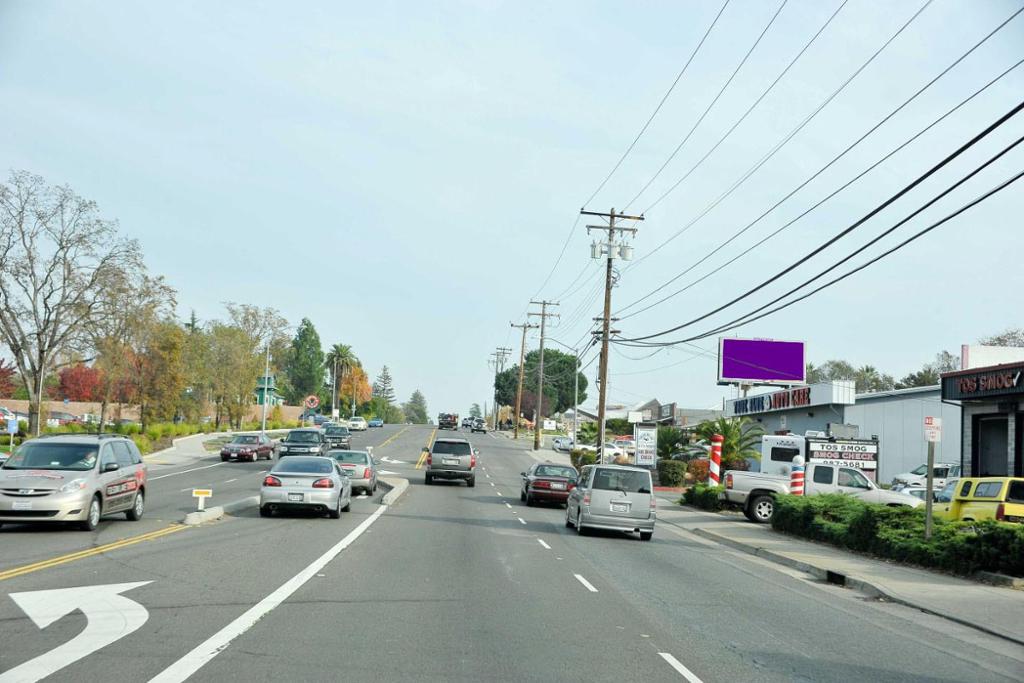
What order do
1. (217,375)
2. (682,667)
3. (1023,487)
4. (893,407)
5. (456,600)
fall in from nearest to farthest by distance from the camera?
(682,667), (456,600), (1023,487), (893,407), (217,375)

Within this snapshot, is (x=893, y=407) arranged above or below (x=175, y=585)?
above

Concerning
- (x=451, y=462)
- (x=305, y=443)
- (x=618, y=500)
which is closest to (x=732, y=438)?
(x=451, y=462)

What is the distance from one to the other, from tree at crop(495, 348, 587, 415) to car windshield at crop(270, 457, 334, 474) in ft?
408

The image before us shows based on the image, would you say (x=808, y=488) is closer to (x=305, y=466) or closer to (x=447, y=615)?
(x=305, y=466)

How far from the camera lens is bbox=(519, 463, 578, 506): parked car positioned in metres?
32.1

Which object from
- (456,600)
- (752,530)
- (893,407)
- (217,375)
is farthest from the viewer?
(217,375)

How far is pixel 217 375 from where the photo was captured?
77.6 m

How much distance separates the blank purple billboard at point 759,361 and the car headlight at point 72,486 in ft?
186

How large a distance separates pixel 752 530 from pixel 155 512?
15507mm

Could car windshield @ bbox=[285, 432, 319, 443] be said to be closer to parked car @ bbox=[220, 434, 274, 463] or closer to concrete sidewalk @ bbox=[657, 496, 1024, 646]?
parked car @ bbox=[220, 434, 274, 463]

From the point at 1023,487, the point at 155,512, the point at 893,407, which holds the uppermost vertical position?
the point at 893,407

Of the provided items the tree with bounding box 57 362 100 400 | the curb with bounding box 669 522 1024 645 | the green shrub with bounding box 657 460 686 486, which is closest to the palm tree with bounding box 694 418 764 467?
the green shrub with bounding box 657 460 686 486

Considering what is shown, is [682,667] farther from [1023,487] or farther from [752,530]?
[752,530]

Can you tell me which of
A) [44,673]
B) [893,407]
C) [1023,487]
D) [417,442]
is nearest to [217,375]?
[417,442]
